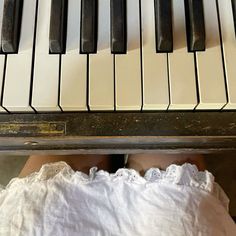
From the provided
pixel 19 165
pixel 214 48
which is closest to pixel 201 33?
pixel 214 48

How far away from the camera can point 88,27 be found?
2.33ft

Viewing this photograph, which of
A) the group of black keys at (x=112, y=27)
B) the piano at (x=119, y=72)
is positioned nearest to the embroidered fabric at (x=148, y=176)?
the piano at (x=119, y=72)

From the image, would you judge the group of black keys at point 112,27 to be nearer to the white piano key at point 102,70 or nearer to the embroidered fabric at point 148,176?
the white piano key at point 102,70

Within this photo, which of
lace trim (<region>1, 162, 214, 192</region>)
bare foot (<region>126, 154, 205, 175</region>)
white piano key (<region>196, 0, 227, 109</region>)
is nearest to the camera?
white piano key (<region>196, 0, 227, 109</region>)

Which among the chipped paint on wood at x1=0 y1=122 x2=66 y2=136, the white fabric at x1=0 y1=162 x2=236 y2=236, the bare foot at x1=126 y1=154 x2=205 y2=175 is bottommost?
the white fabric at x1=0 y1=162 x2=236 y2=236

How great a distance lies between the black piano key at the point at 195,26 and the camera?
2.28 feet

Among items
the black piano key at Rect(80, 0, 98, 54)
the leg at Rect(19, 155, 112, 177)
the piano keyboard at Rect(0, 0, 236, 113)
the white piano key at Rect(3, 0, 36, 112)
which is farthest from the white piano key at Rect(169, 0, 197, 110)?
the leg at Rect(19, 155, 112, 177)

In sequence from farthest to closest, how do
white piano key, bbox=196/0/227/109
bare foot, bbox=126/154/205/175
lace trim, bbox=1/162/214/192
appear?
bare foot, bbox=126/154/205/175 < lace trim, bbox=1/162/214/192 < white piano key, bbox=196/0/227/109

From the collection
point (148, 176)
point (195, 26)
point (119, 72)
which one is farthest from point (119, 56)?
point (148, 176)

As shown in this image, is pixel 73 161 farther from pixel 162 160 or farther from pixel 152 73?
pixel 152 73

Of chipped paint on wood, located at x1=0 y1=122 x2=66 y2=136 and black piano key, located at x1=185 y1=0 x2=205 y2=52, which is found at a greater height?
black piano key, located at x1=185 y1=0 x2=205 y2=52

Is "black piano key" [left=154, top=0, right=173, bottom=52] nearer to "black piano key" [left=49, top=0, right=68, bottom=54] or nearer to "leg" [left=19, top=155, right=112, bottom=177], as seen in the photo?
"black piano key" [left=49, top=0, right=68, bottom=54]

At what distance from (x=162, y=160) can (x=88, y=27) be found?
360mm

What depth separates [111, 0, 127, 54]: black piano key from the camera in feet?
2.31
